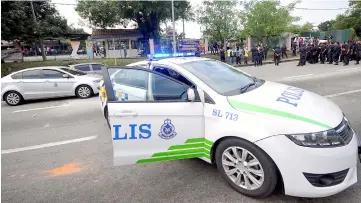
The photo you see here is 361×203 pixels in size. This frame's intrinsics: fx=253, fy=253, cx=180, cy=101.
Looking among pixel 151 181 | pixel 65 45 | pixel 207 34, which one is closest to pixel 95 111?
pixel 151 181

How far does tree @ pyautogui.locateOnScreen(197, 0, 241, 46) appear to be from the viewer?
2191 centimetres

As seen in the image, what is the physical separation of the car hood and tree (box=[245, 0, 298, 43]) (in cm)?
2260

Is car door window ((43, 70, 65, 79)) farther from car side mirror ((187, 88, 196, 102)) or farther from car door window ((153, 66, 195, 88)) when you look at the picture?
car side mirror ((187, 88, 196, 102))

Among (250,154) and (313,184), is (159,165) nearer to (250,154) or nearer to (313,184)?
(250,154)

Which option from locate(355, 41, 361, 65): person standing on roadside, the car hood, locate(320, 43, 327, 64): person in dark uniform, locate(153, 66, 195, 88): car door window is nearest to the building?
locate(320, 43, 327, 64): person in dark uniform

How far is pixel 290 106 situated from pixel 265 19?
23.6 m

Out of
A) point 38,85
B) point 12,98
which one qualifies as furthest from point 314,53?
point 12,98

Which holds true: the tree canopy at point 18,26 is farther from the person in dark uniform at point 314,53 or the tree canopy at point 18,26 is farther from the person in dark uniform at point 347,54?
the person in dark uniform at point 347,54

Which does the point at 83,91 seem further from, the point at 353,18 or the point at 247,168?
the point at 353,18

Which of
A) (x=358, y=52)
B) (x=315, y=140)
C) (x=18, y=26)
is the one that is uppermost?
(x=18, y=26)

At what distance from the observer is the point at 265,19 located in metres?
23.8

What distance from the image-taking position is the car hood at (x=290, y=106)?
8.09ft

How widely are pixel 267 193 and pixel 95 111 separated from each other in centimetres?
547

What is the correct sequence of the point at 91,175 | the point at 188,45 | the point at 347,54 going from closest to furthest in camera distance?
the point at 91,175 < the point at 347,54 < the point at 188,45
